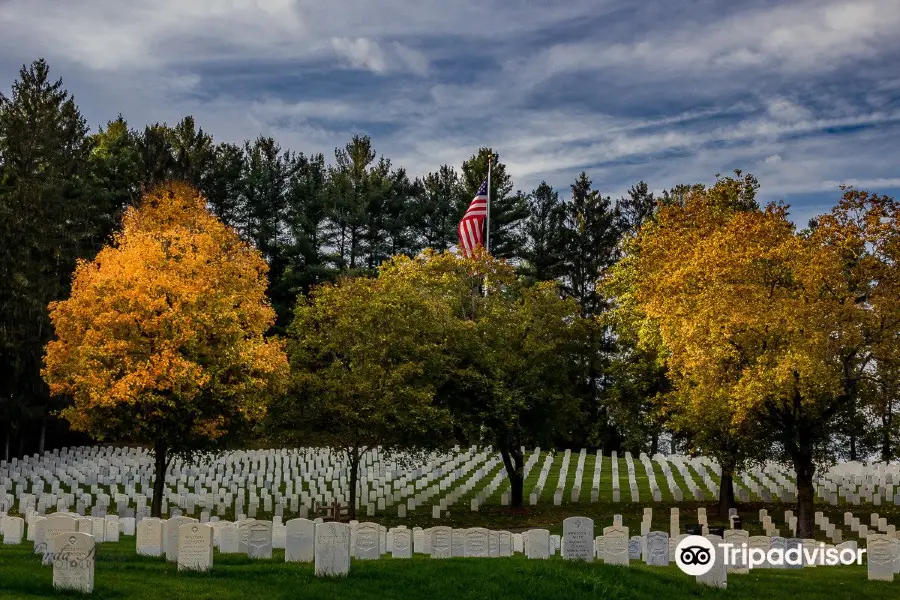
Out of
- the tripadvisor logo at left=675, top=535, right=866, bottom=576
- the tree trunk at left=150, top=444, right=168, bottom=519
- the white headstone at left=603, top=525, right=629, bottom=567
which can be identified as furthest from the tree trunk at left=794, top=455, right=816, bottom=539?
the tree trunk at left=150, top=444, right=168, bottom=519

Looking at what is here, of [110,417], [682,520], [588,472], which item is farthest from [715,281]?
[588,472]

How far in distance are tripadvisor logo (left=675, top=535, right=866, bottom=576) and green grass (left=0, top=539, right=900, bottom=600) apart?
0.35 meters

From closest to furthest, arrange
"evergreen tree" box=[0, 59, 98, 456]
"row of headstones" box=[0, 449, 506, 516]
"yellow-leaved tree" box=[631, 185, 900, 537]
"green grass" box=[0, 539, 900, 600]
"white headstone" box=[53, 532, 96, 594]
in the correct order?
"white headstone" box=[53, 532, 96, 594]
"green grass" box=[0, 539, 900, 600]
"yellow-leaved tree" box=[631, 185, 900, 537]
"row of headstones" box=[0, 449, 506, 516]
"evergreen tree" box=[0, 59, 98, 456]

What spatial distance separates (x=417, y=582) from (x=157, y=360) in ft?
43.6

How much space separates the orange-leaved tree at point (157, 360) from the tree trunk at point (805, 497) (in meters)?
16.4

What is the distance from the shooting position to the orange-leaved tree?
2517 centimetres

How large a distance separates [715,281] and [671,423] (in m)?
7.10

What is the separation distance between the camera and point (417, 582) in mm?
15133

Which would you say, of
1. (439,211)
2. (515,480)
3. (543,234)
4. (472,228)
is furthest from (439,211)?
(515,480)

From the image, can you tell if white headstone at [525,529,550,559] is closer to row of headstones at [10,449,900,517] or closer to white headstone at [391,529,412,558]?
white headstone at [391,529,412,558]

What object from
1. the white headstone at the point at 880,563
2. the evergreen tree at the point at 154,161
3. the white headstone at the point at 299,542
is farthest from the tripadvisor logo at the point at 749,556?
the evergreen tree at the point at 154,161

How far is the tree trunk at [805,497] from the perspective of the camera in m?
25.5

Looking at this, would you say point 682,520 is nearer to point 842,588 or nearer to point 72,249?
point 842,588

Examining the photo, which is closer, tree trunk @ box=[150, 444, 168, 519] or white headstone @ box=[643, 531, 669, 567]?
white headstone @ box=[643, 531, 669, 567]
